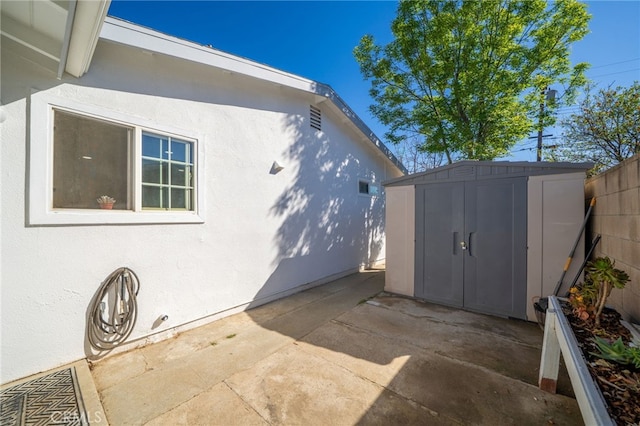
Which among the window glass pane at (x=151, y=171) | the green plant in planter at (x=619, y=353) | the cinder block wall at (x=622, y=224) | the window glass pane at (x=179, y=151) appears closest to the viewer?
the green plant in planter at (x=619, y=353)

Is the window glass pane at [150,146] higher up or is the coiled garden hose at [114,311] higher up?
the window glass pane at [150,146]

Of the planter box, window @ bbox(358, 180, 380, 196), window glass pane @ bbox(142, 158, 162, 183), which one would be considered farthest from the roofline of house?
the planter box

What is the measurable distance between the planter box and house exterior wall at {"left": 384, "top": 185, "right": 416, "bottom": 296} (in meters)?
2.52

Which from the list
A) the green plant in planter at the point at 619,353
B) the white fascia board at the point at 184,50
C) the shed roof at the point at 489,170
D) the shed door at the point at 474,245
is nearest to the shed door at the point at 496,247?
the shed door at the point at 474,245

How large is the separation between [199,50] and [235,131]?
4.01 feet

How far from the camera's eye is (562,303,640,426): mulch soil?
4.21 feet

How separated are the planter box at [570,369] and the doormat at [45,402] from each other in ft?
11.2

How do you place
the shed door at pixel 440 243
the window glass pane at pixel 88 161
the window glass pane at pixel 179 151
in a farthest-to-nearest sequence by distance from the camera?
the shed door at pixel 440 243, the window glass pane at pixel 179 151, the window glass pane at pixel 88 161

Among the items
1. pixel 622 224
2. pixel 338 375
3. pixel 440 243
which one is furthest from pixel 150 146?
pixel 622 224

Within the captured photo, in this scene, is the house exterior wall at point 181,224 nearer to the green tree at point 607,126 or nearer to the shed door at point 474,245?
the shed door at point 474,245

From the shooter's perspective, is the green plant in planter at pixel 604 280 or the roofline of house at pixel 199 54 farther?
the roofline of house at pixel 199 54

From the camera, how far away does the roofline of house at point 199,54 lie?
285 centimetres

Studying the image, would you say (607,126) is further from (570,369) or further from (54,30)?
(54,30)

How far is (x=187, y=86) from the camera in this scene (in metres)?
3.69
